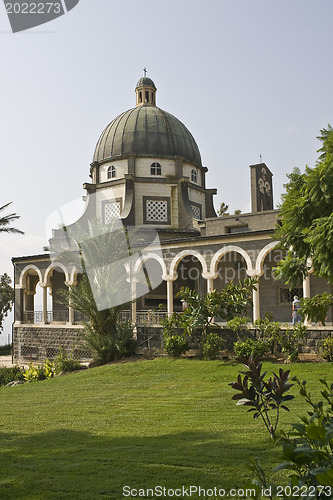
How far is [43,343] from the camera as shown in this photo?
26141mm

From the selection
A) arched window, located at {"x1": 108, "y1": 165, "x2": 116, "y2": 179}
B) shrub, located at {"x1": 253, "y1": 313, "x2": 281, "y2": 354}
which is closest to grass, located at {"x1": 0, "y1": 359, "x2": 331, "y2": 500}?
shrub, located at {"x1": 253, "y1": 313, "x2": 281, "y2": 354}

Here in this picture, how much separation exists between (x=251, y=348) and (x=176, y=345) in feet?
9.71

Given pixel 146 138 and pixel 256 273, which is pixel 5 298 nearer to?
pixel 146 138

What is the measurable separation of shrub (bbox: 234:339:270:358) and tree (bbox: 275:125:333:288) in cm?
285

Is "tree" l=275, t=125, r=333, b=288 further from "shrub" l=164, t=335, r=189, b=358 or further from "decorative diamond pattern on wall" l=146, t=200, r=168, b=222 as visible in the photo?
"decorative diamond pattern on wall" l=146, t=200, r=168, b=222

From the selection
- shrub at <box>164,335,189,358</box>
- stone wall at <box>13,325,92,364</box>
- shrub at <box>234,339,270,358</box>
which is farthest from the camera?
stone wall at <box>13,325,92,364</box>

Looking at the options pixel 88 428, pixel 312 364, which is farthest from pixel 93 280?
pixel 88 428

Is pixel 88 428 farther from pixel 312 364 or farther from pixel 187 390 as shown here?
pixel 312 364

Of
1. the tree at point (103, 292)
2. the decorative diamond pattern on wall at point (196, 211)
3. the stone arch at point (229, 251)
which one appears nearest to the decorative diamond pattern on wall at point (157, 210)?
the decorative diamond pattern on wall at point (196, 211)

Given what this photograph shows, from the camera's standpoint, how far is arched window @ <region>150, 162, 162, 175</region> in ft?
101

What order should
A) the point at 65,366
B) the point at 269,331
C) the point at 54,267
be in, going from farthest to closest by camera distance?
1. the point at 54,267
2. the point at 65,366
3. the point at 269,331

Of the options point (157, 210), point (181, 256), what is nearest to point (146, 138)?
point (157, 210)

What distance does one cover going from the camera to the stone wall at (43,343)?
2394 centimetres

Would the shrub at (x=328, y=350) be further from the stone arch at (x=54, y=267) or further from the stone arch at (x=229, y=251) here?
the stone arch at (x=54, y=267)
